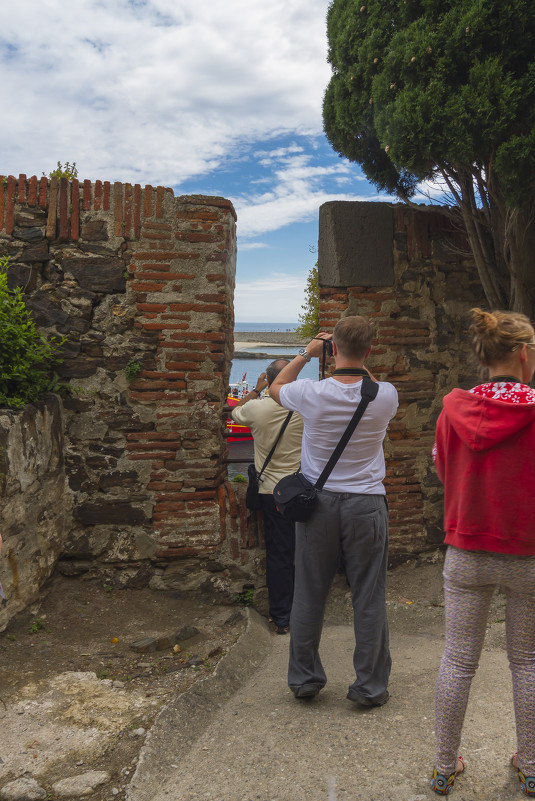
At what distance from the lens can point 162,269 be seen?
4785 mm

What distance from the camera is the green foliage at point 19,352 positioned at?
421 cm

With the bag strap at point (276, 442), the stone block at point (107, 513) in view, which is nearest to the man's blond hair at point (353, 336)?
the bag strap at point (276, 442)

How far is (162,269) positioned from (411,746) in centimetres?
344

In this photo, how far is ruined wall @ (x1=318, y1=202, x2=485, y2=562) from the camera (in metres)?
5.14

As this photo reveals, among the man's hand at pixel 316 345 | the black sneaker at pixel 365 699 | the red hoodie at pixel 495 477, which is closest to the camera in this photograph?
the red hoodie at pixel 495 477

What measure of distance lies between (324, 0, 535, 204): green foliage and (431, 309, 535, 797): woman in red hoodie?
2314mm

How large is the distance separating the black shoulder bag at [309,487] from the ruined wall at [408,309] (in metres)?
2.28

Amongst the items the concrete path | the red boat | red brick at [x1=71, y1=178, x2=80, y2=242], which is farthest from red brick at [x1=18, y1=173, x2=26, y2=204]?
the concrete path

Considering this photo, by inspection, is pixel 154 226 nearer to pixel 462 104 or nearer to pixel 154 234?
pixel 154 234

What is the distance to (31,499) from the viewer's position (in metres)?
4.23

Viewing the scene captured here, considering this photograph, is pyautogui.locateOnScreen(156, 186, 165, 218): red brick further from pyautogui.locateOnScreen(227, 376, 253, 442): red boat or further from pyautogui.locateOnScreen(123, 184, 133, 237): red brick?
pyautogui.locateOnScreen(227, 376, 253, 442): red boat

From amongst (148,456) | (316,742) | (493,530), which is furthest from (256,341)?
(493,530)

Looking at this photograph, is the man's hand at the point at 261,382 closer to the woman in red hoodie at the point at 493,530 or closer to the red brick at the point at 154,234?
the red brick at the point at 154,234

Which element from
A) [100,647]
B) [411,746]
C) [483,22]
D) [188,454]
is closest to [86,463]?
[188,454]
